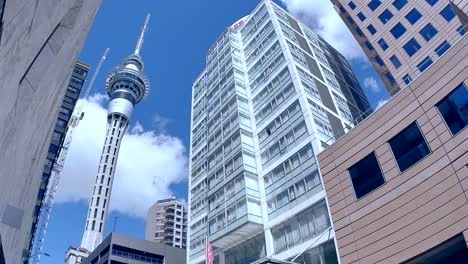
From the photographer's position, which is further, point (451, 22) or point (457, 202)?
point (451, 22)

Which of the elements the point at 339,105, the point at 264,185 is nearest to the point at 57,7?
the point at 264,185

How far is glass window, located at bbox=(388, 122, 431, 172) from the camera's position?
21266 millimetres

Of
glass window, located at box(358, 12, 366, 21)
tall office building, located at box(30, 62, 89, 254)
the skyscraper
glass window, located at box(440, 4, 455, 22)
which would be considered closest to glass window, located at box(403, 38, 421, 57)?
glass window, located at box(440, 4, 455, 22)

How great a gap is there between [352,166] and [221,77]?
32.7 meters

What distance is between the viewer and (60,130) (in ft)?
219

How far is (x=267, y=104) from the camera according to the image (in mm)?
41906

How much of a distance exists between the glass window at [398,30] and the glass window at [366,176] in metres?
23.6

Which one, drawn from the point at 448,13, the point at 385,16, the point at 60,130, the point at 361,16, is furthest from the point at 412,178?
the point at 60,130

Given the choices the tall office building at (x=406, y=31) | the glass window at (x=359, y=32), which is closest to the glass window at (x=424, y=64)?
the tall office building at (x=406, y=31)

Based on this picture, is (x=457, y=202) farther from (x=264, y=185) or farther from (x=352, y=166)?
(x=264, y=185)

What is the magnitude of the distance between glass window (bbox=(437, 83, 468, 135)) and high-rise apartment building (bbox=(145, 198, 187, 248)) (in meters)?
112

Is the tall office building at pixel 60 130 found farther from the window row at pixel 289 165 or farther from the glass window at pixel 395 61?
the glass window at pixel 395 61

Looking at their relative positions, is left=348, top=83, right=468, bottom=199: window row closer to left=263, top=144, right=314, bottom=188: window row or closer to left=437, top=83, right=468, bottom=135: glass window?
left=437, top=83, right=468, bottom=135: glass window

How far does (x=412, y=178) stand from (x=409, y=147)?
2234 mm
